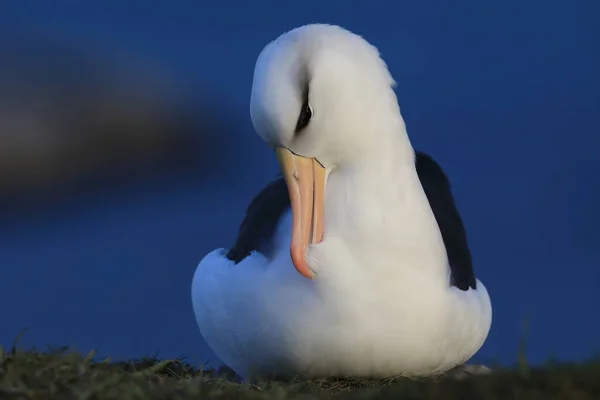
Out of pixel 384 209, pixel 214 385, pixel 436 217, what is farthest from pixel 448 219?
pixel 214 385

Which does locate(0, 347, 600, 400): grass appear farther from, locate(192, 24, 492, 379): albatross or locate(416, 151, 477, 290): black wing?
locate(416, 151, 477, 290): black wing

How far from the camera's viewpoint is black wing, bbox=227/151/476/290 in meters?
4.71

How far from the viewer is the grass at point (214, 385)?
113 inches

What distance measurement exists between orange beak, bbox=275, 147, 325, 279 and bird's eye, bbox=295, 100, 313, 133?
0.12m

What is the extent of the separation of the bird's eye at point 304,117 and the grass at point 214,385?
1097 mm

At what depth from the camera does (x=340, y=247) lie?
4379 millimetres

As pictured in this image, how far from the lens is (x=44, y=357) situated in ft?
11.9

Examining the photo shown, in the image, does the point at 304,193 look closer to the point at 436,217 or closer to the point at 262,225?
the point at 262,225

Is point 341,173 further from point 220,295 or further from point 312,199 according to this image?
point 220,295

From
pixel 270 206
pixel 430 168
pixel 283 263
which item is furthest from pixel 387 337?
pixel 430 168

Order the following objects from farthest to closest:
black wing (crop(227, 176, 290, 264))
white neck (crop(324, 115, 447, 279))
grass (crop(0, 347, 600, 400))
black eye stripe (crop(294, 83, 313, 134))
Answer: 1. black wing (crop(227, 176, 290, 264))
2. white neck (crop(324, 115, 447, 279))
3. black eye stripe (crop(294, 83, 313, 134))
4. grass (crop(0, 347, 600, 400))

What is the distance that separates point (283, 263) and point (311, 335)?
1.06ft

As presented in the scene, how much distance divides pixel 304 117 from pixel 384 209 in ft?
1.71

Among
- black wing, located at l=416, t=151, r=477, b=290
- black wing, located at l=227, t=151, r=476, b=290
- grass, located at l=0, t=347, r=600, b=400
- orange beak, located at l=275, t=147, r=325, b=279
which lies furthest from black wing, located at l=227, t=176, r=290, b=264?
grass, located at l=0, t=347, r=600, b=400
